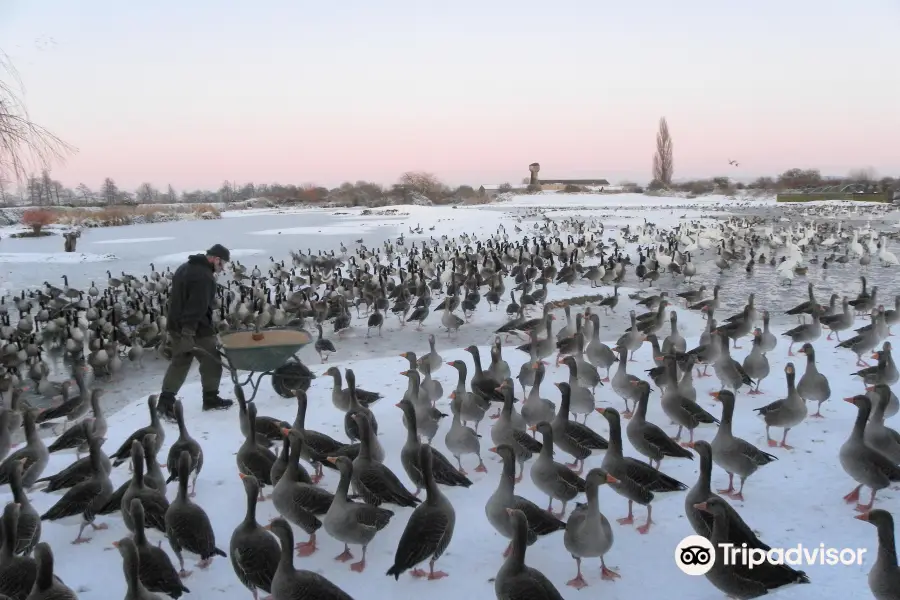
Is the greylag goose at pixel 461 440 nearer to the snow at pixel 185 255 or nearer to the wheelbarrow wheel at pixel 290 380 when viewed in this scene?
the wheelbarrow wheel at pixel 290 380

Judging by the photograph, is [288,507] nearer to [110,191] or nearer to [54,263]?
[54,263]

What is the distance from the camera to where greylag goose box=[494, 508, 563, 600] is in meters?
3.85

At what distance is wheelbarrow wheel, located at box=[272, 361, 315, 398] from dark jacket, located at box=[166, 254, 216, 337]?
1254 millimetres

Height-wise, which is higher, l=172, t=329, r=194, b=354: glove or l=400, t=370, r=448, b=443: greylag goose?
l=172, t=329, r=194, b=354: glove

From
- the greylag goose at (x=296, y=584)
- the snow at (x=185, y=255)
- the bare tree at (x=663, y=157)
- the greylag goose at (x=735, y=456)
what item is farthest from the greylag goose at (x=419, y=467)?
the bare tree at (x=663, y=157)

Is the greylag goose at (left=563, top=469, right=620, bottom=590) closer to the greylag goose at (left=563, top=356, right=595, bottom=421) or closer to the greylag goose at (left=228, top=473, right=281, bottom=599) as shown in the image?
the greylag goose at (left=228, top=473, right=281, bottom=599)

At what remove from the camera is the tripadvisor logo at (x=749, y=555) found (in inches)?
162

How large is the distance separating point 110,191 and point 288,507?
156559 mm

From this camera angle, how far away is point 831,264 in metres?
23.0

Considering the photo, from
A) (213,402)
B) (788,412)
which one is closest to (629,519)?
(788,412)

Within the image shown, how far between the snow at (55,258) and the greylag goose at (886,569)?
3001cm

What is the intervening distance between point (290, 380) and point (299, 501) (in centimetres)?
308

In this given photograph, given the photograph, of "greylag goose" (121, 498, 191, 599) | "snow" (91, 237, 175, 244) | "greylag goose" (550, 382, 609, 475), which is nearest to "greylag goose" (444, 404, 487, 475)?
"greylag goose" (550, 382, 609, 475)

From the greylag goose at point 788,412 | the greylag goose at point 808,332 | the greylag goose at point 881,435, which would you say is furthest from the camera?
the greylag goose at point 808,332
